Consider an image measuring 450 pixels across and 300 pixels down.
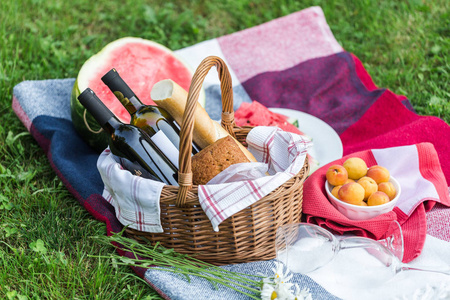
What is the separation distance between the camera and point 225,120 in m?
1.84

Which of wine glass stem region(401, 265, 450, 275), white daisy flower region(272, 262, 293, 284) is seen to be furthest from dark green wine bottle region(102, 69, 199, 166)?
wine glass stem region(401, 265, 450, 275)

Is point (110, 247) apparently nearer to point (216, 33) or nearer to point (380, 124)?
point (380, 124)

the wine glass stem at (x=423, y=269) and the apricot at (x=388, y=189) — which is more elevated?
the apricot at (x=388, y=189)

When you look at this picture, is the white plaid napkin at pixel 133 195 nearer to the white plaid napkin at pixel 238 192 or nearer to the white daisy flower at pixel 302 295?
the white plaid napkin at pixel 238 192

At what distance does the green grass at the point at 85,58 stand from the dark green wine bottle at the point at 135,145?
1.11 feet

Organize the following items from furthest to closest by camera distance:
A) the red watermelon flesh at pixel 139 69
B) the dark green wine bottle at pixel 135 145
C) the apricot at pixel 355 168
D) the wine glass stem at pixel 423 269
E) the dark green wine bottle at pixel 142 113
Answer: the red watermelon flesh at pixel 139 69 < the apricot at pixel 355 168 < the dark green wine bottle at pixel 142 113 < the dark green wine bottle at pixel 135 145 < the wine glass stem at pixel 423 269

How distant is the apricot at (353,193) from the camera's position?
1709mm

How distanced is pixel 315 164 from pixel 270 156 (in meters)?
0.34

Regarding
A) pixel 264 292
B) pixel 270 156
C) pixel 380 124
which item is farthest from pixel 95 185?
pixel 380 124

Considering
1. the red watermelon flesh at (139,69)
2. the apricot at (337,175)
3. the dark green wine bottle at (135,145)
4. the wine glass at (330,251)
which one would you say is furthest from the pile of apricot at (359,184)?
the red watermelon flesh at (139,69)

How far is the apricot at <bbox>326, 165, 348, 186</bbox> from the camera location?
178 centimetres

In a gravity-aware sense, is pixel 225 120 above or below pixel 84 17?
below

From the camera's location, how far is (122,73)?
2344mm

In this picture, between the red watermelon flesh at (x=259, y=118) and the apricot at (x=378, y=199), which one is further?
the red watermelon flesh at (x=259, y=118)
